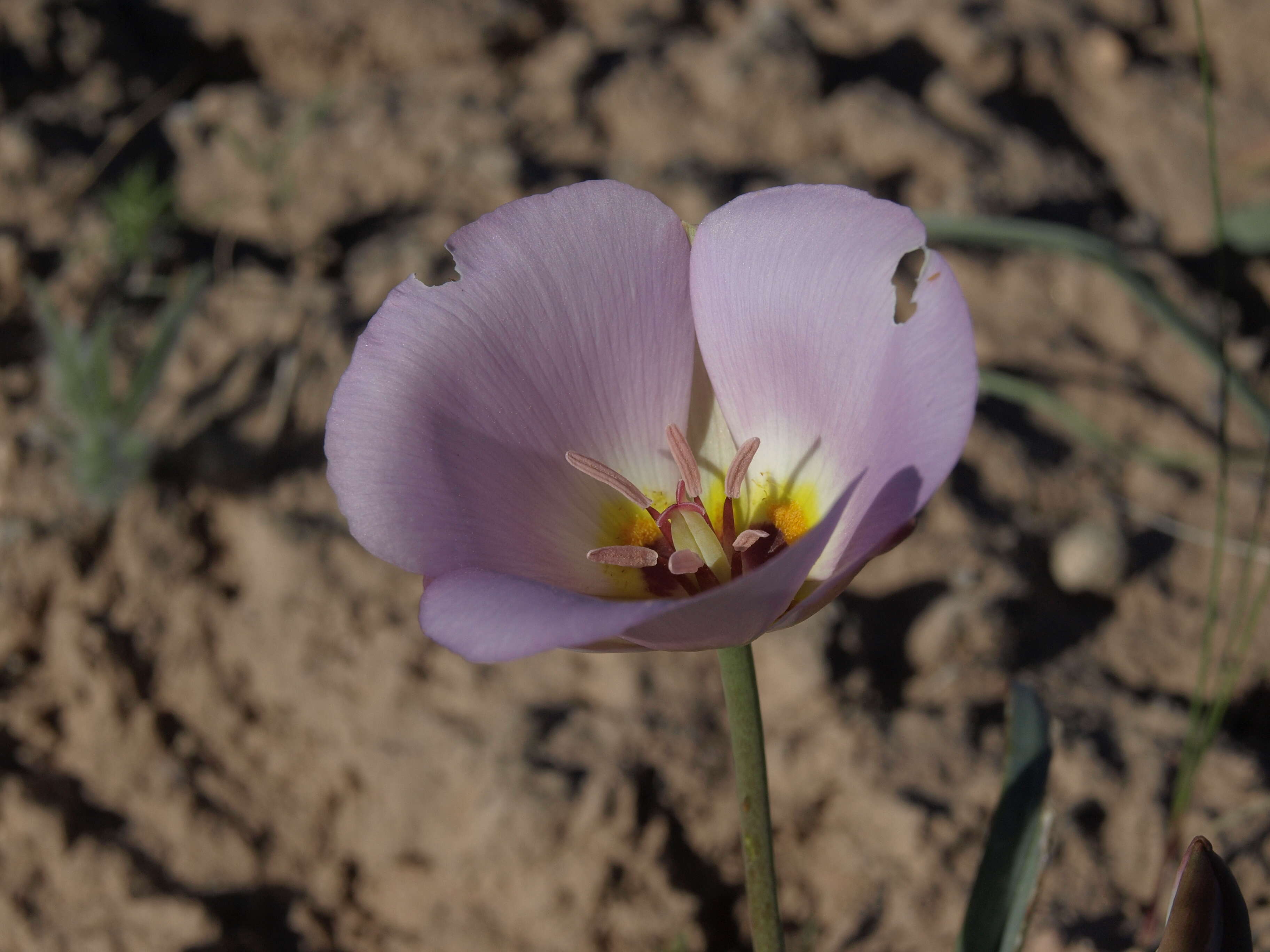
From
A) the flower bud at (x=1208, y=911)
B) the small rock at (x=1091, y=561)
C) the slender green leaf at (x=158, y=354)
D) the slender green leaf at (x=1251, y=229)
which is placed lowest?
the small rock at (x=1091, y=561)

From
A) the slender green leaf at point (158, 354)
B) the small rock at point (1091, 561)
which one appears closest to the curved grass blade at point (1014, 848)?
the small rock at point (1091, 561)

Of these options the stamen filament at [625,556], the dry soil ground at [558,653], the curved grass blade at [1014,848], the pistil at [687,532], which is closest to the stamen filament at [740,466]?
the pistil at [687,532]

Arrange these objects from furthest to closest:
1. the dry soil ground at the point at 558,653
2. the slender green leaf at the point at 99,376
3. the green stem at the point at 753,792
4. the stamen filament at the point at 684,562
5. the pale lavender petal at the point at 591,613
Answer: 1. the slender green leaf at the point at 99,376
2. the dry soil ground at the point at 558,653
3. the stamen filament at the point at 684,562
4. the green stem at the point at 753,792
5. the pale lavender petal at the point at 591,613

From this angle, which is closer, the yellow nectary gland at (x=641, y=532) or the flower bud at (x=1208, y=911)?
the flower bud at (x=1208, y=911)

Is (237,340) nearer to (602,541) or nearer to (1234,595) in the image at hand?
(602,541)

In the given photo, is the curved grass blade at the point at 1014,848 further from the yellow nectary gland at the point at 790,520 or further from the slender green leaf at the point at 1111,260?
the slender green leaf at the point at 1111,260

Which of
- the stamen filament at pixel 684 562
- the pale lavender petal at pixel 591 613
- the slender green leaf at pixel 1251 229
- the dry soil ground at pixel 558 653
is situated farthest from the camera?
the slender green leaf at pixel 1251 229

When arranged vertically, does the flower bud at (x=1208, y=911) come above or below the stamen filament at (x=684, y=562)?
below
